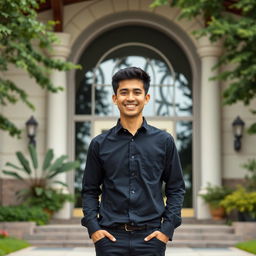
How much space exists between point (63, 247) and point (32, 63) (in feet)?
12.0

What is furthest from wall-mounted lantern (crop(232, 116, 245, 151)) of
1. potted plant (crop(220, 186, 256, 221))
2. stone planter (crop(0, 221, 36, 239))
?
stone planter (crop(0, 221, 36, 239))

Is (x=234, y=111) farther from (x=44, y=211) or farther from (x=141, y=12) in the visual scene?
(x=44, y=211)

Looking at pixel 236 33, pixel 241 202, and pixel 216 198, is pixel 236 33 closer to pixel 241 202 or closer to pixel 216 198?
pixel 241 202

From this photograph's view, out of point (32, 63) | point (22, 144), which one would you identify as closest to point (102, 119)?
point (22, 144)

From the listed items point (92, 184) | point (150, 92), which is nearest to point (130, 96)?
point (92, 184)

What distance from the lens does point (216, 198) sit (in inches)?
602

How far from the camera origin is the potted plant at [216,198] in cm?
1517

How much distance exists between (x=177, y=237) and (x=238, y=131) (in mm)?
4052

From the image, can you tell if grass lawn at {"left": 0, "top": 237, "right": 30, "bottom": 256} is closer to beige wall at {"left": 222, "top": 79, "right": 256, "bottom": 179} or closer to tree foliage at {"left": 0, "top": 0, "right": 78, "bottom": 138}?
tree foliage at {"left": 0, "top": 0, "right": 78, "bottom": 138}

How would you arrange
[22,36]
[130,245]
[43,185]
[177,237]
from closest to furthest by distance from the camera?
[130,245]
[22,36]
[177,237]
[43,185]

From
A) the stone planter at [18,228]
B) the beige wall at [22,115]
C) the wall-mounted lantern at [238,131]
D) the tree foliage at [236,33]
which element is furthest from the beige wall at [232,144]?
the stone planter at [18,228]

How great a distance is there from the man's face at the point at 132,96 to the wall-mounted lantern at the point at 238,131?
13117mm

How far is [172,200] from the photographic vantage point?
317 centimetres

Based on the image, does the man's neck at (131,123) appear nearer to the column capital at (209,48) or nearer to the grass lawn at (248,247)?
the grass lawn at (248,247)
